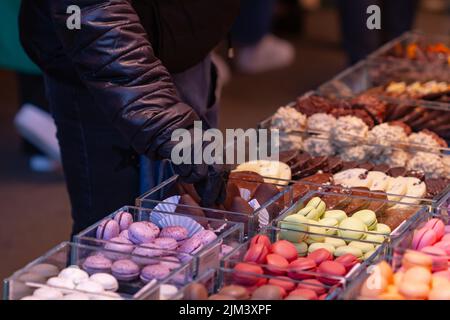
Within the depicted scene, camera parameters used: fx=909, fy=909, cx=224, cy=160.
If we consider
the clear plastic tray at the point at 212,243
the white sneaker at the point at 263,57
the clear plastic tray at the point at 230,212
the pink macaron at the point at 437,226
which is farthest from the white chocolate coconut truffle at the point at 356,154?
the white sneaker at the point at 263,57

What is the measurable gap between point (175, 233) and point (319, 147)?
790 mm

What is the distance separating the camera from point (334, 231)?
1.98 meters

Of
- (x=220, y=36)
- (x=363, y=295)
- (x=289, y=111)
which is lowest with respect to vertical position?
(x=363, y=295)

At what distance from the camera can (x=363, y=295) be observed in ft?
5.43

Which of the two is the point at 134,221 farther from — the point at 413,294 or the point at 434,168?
the point at 434,168

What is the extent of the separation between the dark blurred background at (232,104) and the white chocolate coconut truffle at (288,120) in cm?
→ 145

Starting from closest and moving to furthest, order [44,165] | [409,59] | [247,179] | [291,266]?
1. [291,266]
2. [247,179]
3. [409,59]
4. [44,165]

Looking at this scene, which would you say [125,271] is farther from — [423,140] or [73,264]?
[423,140]

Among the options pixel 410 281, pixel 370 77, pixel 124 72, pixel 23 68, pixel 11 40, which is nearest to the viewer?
pixel 410 281

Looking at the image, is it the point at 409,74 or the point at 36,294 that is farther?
the point at 409,74

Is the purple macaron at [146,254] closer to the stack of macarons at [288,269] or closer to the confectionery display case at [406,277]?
the stack of macarons at [288,269]

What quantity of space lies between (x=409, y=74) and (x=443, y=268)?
167 centimetres

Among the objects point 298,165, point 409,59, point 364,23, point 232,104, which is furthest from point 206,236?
point 232,104

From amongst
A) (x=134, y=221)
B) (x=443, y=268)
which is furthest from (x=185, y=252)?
(x=443, y=268)
